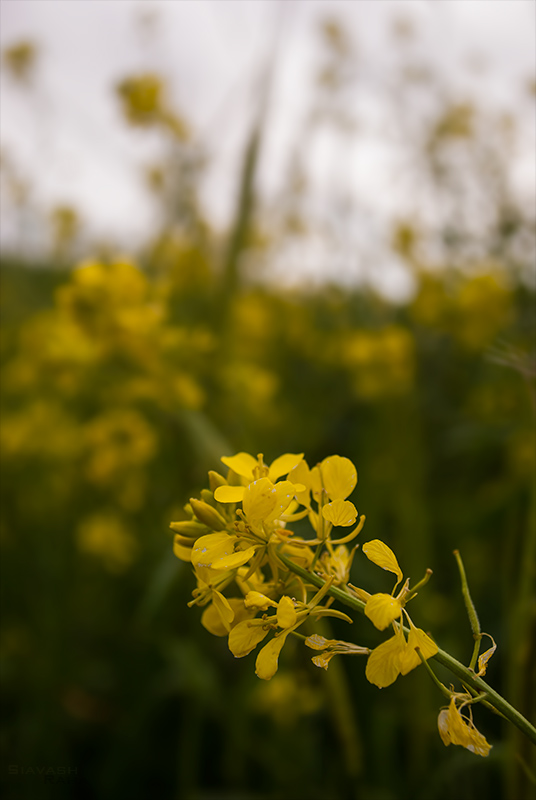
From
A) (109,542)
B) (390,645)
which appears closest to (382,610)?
(390,645)

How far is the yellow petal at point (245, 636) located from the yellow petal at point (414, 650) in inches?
A: 3.7

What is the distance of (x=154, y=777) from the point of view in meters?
1.29

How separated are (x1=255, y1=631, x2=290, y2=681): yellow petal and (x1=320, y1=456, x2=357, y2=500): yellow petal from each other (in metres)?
0.11

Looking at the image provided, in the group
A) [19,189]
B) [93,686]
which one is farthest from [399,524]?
[19,189]

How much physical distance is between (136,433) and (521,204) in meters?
1.54

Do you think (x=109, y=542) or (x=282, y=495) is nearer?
(x=282, y=495)

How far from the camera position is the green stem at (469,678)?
365mm

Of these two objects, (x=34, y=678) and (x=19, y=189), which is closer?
(x=34, y=678)

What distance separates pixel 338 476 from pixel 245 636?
129 millimetres

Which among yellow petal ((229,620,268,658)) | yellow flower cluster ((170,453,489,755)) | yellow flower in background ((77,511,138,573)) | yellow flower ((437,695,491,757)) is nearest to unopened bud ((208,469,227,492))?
yellow flower cluster ((170,453,489,755))

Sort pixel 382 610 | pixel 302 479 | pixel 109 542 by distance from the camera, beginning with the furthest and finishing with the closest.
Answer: pixel 109 542
pixel 302 479
pixel 382 610

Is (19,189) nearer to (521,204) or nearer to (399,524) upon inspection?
(521,204)

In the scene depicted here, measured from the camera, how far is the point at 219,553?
425 millimetres

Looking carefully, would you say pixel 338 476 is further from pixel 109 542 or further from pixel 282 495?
pixel 109 542
